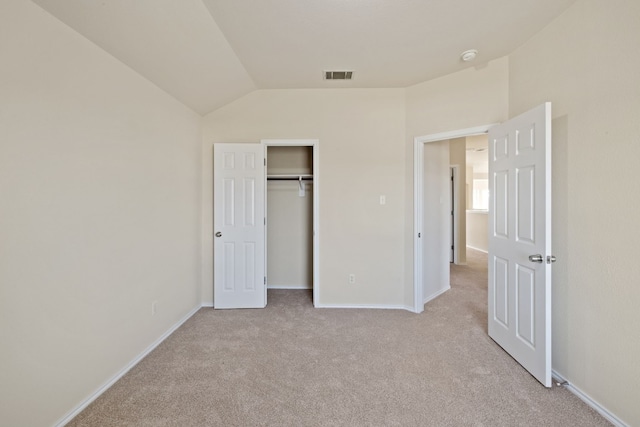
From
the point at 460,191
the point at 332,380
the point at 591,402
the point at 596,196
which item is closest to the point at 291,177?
the point at 332,380

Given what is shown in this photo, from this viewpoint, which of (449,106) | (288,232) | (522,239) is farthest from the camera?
(288,232)

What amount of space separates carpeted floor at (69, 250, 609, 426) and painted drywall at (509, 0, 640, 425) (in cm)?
33

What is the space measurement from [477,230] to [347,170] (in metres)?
5.94

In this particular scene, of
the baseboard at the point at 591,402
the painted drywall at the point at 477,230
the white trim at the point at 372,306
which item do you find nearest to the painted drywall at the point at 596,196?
the baseboard at the point at 591,402

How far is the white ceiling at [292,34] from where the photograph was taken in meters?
1.76

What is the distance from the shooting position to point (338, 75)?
2.91 meters

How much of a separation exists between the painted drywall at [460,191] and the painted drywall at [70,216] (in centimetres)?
535

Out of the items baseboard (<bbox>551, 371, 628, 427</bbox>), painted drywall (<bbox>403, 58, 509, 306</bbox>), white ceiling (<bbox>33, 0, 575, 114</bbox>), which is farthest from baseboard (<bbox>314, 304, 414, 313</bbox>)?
white ceiling (<bbox>33, 0, 575, 114</bbox>)

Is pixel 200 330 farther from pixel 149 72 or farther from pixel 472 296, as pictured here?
pixel 472 296

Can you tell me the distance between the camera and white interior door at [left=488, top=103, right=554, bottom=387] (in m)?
1.82

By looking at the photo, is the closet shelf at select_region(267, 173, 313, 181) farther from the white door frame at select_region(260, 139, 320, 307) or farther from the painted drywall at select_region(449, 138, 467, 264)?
the painted drywall at select_region(449, 138, 467, 264)

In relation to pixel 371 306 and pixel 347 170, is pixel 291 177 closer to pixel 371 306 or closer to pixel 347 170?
pixel 347 170

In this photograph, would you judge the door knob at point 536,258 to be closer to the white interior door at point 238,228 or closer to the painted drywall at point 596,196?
the painted drywall at point 596,196

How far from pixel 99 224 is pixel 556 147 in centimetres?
339
